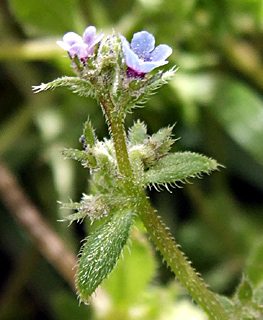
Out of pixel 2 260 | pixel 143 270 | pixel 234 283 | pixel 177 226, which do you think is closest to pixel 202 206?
pixel 177 226

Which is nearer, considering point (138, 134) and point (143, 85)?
point (143, 85)

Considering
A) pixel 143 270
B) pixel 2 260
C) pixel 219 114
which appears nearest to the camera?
pixel 143 270

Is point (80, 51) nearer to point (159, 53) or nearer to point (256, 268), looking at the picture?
point (159, 53)

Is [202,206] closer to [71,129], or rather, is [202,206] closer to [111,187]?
[71,129]

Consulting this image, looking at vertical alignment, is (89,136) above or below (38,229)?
above

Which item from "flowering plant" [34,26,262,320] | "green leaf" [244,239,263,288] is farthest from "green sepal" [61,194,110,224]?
"green leaf" [244,239,263,288]

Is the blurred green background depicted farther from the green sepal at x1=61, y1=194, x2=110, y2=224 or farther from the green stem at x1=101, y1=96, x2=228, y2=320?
the green sepal at x1=61, y1=194, x2=110, y2=224

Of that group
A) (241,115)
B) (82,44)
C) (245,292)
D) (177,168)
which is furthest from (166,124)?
(82,44)
